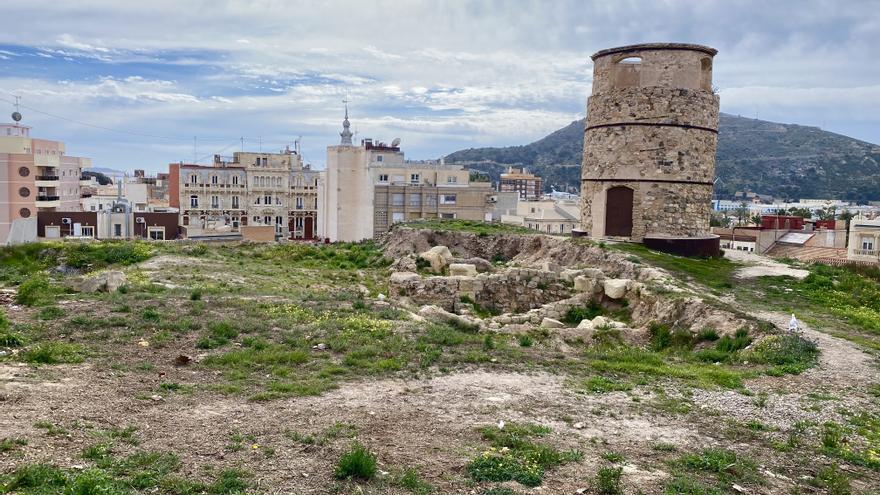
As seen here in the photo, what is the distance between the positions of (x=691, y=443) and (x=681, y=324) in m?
8.78

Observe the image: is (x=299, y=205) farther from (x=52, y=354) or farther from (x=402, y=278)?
(x=52, y=354)

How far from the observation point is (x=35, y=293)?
17.0 m

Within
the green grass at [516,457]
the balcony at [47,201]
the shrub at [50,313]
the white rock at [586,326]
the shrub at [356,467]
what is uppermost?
the balcony at [47,201]

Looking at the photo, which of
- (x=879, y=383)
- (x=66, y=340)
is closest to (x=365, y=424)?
(x=66, y=340)

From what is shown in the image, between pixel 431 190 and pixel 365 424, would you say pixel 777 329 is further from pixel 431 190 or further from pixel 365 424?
pixel 431 190

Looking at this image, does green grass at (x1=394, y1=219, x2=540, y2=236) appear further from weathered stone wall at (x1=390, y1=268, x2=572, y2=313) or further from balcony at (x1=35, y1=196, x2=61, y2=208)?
balcony at (x1=35, y1=196, x2=61, y2=208)

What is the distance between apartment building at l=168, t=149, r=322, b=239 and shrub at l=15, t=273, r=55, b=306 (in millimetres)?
44724

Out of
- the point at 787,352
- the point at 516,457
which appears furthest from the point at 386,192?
the point at 516,457

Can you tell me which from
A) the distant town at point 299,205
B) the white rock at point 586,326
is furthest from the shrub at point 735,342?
the distant town at point 299,205

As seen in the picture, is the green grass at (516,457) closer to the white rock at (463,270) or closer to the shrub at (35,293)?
the shrub at (35,293)

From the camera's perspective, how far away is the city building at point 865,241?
4344 cm

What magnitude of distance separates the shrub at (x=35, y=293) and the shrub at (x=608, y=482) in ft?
46.7

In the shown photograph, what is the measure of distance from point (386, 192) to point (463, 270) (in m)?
32.0

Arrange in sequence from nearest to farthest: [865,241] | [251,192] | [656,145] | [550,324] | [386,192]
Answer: [550,324] < [656,145] < [865,241] < [386,192] < [251,192]
